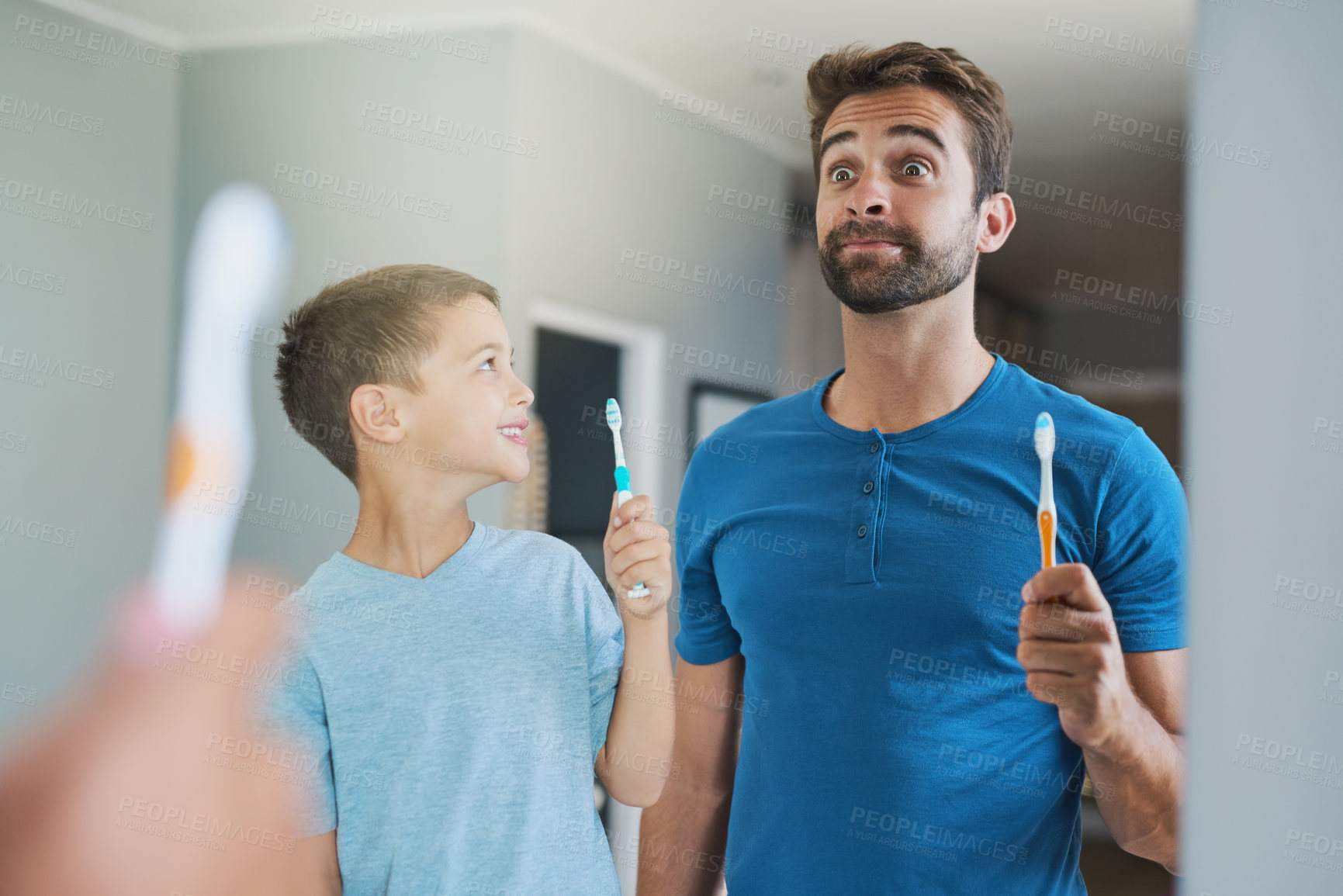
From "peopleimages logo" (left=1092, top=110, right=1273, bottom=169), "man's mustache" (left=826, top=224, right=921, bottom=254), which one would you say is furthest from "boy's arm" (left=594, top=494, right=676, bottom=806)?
"peopleimages logo" (left=1092, top=110, right=1273, bottom=169)

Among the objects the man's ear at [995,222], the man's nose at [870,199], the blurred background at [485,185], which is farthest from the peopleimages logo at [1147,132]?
the man's nose at [870,199]

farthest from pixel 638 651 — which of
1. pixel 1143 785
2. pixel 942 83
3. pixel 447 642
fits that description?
pixel 942 83

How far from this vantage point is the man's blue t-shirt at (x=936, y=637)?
0.67 m

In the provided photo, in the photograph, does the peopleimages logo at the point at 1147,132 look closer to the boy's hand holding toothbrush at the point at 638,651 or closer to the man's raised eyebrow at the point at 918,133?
the man's raised eyebrow at the point at 918,133

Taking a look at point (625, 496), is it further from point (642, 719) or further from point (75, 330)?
point (75, 330)

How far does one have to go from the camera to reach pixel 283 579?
4.25 ft

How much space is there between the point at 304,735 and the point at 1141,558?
1.73 ft

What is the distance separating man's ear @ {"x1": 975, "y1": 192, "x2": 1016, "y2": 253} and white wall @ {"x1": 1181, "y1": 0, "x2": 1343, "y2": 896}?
0.29 metres

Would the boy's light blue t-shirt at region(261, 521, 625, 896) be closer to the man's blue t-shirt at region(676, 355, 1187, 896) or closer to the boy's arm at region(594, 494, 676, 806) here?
the boy's arm at region(594, 494, 676, 806)

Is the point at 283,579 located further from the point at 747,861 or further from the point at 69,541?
the point at 747,861

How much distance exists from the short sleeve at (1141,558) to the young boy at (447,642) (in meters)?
0.29

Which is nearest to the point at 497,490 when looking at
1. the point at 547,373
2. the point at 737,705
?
the point at 547,373

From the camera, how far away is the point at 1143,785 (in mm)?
633

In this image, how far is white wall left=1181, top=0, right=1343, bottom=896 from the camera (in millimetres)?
442
